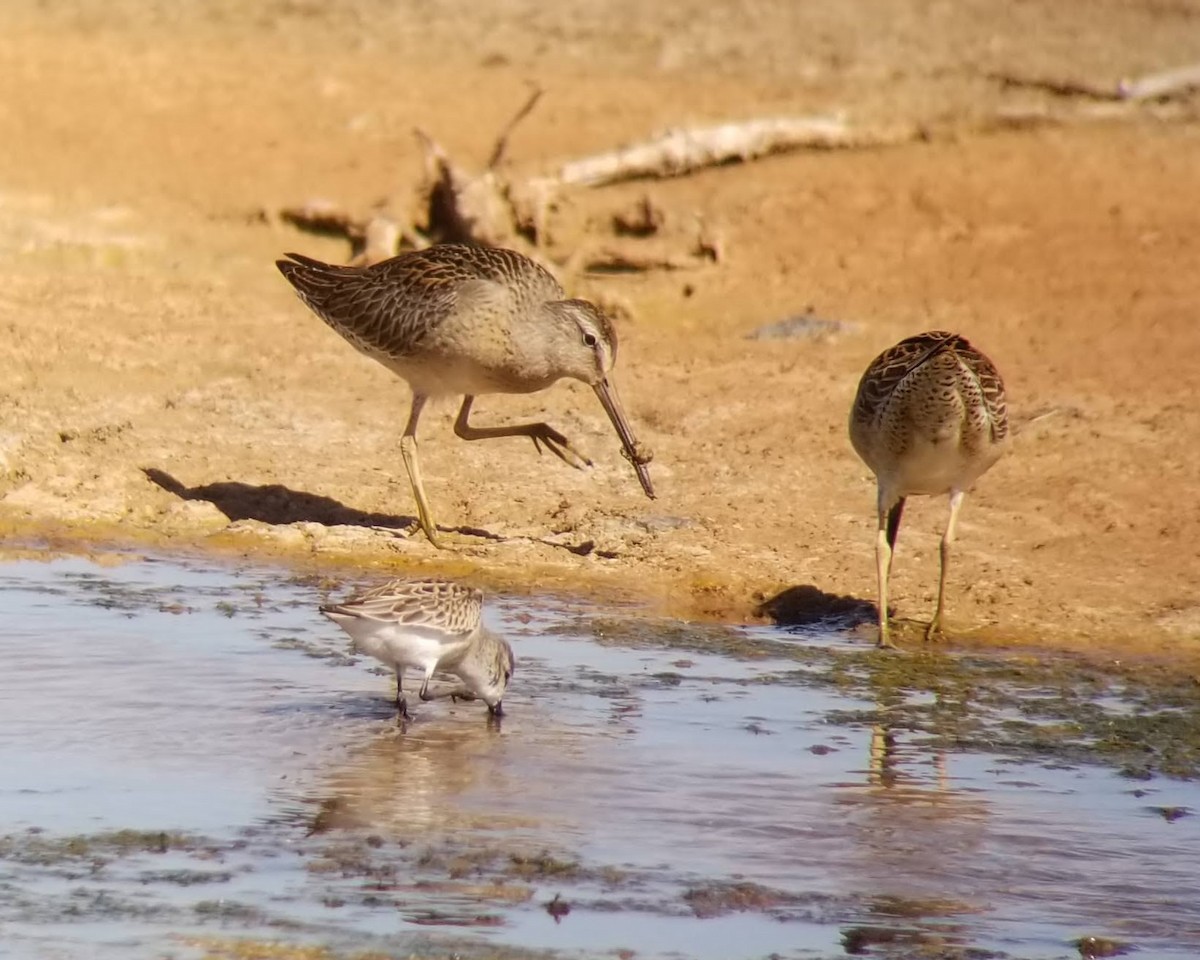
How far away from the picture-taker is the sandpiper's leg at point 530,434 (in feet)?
34.2

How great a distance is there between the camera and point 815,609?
9602mm

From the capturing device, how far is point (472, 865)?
598 centimetres

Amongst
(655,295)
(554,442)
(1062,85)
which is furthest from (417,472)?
(1062,85)

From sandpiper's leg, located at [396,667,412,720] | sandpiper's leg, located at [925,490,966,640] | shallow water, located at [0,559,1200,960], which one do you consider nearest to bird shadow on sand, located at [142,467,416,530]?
shallow water, located at [0,559,1200,960]

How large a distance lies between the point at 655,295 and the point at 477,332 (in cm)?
468

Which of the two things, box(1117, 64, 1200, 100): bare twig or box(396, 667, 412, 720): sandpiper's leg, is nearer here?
box(396, 667, 412, 720): sandpiper's leg

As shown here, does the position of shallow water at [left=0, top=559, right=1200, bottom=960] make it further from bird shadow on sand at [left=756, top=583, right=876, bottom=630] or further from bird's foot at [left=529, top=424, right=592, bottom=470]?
bird's foot at [left=529, top=424, right=592, bottom=470]

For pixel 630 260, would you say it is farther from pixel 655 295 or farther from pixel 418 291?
pixel 418 291

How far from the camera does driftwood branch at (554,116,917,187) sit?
16.1m

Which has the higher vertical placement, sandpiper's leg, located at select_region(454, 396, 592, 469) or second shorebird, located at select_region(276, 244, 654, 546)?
second shorebird, located at select_region(276, 244, 654, 546)

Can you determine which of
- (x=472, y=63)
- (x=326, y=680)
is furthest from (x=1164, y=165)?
(x=326, y=680)

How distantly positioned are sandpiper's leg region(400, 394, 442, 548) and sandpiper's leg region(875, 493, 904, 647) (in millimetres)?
2001

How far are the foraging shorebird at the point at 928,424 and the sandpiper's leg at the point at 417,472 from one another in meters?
1.95

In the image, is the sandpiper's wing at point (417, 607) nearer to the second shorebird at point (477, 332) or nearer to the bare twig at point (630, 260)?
the second shorebird at point (477, 332)
